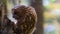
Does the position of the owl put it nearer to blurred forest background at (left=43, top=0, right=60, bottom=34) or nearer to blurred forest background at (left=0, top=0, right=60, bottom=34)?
blurred forest background at (left=0, top=0, right=60, bottom=34)

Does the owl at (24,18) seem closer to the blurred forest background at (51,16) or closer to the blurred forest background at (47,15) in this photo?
the blurred forest background at (47,15)

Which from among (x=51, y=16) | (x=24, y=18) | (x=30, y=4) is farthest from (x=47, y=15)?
(x=24, y=18)

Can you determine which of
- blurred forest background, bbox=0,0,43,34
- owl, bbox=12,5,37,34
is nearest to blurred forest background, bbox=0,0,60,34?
blurred forest background, bbox=0,0,43,34

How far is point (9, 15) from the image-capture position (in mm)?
646

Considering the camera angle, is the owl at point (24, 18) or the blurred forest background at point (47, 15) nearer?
the owl at point (24, 18)

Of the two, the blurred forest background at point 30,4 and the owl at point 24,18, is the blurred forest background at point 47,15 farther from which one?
the owl at point 24,18

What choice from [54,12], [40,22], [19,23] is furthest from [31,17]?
[54,12]

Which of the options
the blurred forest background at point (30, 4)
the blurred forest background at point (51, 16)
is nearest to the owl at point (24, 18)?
the blurred forest background at point (30, 4)

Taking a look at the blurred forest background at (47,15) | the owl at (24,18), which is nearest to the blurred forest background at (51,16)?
the blurred forest background at (47,15)

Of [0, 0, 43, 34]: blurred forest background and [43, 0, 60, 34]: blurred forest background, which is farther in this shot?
[43, 0, 60, 34]: blurred forest background

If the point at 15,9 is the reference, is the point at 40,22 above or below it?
below

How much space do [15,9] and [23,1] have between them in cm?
12

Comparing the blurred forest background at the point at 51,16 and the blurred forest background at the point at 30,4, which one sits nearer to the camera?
the blurred forest background at the point at 30,4

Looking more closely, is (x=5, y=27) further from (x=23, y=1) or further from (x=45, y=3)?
(x=45, y=3)
